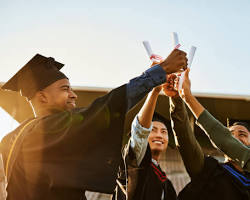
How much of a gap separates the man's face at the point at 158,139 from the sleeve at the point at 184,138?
39cm

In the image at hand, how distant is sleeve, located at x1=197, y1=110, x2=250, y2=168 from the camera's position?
2.27m

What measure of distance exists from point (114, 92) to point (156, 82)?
0.96 feet

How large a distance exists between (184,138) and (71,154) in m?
1.15

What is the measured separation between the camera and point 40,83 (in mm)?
2152

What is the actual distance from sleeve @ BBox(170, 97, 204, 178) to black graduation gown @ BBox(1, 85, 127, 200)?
0.86 metres

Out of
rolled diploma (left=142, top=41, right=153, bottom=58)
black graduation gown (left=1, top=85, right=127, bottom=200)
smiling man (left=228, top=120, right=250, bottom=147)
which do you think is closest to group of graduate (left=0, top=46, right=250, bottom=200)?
black graduation gown (left=1, top=85, right=127, bottom=200)

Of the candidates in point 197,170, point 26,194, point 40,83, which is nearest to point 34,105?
point 40,83

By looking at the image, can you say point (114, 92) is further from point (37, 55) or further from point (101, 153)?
point (37, 55)

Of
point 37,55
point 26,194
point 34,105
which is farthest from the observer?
point 37,55

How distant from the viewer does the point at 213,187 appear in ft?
8.34

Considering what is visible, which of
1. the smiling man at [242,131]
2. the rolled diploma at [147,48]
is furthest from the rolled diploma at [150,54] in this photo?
the smiling man at [242,131]

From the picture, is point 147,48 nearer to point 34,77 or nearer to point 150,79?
point 150,79

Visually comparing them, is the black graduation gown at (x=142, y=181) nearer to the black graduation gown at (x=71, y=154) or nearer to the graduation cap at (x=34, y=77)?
the black graduation gown at (x=71, y=154)

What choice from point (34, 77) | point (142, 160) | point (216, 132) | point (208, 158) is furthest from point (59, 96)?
point (208, 158)
